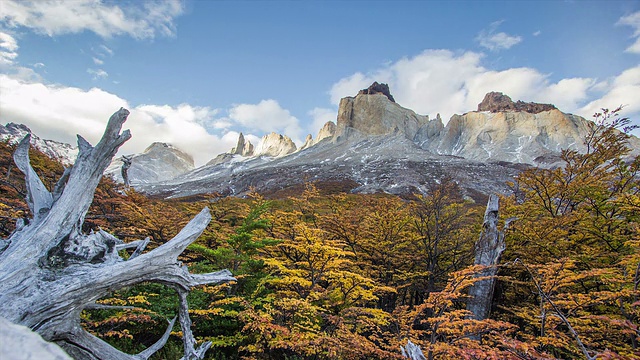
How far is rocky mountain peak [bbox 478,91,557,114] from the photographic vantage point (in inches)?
5068

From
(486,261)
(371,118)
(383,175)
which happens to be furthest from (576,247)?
(371,118)

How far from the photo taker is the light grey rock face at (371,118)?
392 feet

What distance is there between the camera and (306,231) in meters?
7.12

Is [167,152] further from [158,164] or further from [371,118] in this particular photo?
[371,118]

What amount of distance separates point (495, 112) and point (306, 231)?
151m

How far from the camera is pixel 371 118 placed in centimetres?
12181

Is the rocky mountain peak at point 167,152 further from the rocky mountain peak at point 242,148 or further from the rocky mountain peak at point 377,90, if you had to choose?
the rocky mountain peak at point 377,90

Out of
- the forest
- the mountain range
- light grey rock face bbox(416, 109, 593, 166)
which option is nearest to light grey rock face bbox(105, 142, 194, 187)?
the mountain range

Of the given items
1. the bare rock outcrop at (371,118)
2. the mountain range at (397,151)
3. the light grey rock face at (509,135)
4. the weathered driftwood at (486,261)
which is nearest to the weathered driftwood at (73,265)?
the weathered driftwood at (486,261)

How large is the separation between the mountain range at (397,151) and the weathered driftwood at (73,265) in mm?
44681

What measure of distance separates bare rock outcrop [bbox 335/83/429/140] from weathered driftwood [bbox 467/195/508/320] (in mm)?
110209

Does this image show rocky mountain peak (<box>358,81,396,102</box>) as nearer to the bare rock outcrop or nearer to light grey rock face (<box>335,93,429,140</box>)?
the bare rock outcrop

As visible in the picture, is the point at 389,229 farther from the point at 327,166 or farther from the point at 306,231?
the point at 327,166

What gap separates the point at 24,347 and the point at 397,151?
94.2m
